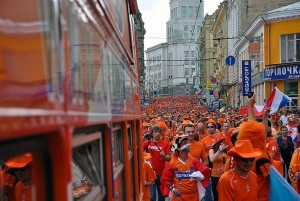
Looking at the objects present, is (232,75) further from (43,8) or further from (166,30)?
(166,30)

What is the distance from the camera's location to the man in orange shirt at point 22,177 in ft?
12.9

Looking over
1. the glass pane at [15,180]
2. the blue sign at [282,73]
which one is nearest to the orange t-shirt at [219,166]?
the glass pane at [15,180]

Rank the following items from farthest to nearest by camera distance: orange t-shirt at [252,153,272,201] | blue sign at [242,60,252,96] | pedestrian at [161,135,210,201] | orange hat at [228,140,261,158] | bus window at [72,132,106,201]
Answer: blue sign at [242,60,252,96] → pedestrian at [161,135,210,201] → orange t-shirt at [252,153,272,201] → orange hat at [228,140,261,158] → bus window at [72,132,106,201]

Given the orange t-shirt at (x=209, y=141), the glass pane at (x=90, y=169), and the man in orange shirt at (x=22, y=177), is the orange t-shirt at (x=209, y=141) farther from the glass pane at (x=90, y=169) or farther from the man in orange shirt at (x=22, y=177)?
the glass pane at (x=90, y=169)

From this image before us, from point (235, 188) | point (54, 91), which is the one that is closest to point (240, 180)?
point (235, 188)

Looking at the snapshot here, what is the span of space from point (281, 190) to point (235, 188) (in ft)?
3.58

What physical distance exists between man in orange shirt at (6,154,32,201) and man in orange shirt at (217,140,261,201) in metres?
1.78

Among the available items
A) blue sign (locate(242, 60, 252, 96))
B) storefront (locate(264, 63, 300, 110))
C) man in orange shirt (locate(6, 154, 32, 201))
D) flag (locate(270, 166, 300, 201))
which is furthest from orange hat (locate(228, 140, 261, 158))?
storefront (locate(264, 63, 300, 110))

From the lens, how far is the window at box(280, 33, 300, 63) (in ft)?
111

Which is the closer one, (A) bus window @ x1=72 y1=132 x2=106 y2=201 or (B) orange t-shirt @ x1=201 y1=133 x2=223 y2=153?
(A) bus window @ x1=72 y1=132 x2=106 y2=201

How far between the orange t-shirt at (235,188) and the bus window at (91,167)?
2305mm

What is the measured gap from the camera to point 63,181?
1.45m

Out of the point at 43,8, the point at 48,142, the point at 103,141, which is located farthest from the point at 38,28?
the point at 103,141

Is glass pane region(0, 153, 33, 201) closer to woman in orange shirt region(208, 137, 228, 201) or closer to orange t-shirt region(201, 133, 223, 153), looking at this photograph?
woman in orange shirt region(208, 137, 228, 201)
